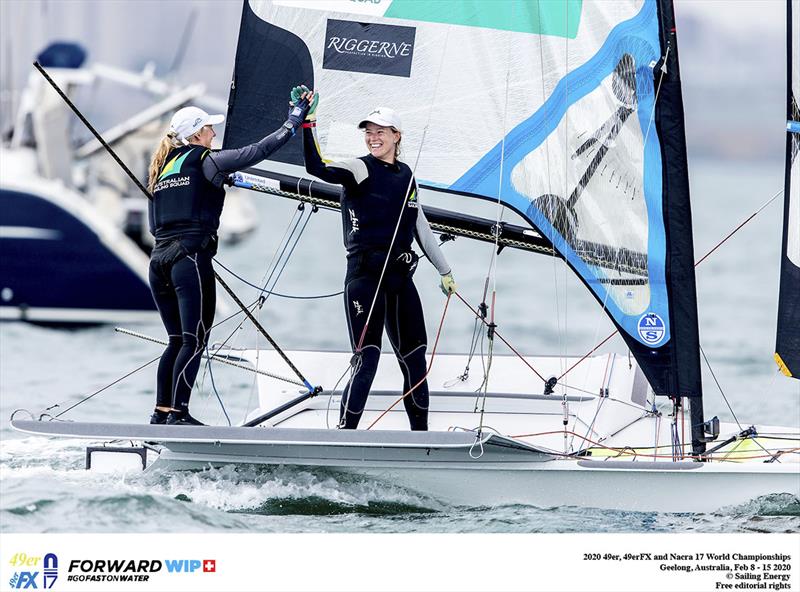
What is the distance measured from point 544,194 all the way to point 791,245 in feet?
4.04

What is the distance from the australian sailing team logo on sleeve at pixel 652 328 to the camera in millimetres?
6723

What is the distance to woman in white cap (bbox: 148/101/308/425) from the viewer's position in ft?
21.2

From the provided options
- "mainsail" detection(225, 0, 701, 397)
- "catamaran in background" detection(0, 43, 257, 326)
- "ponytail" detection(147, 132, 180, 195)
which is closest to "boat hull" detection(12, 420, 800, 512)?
"mainsail" detection(225, 0, 701, 397)

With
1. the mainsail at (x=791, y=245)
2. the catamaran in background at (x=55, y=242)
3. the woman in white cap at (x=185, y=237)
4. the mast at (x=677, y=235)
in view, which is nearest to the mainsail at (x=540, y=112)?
the mast at (x=677, y=235)

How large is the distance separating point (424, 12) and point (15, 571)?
342 cm

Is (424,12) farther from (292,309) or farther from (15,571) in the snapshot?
(292,309)

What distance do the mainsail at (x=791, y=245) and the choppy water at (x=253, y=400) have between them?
0.70 m

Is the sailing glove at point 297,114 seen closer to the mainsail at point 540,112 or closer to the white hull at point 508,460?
the mainsail at point 540,112

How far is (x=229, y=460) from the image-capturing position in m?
6.47

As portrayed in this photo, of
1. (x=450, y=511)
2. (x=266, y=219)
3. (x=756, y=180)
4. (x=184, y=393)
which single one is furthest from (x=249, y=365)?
(x=756, y=180)

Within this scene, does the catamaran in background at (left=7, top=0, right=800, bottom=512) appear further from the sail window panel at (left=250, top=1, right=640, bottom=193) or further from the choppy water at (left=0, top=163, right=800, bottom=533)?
the choppy water at (left=0, top=163, right=800, bottom=533)

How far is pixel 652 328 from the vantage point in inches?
265

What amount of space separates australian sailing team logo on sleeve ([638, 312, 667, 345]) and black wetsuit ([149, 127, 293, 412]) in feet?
6.70

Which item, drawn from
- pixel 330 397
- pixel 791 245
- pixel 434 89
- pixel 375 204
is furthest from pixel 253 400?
pixel 791 245
